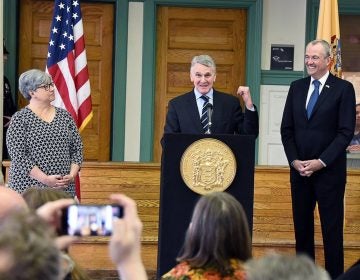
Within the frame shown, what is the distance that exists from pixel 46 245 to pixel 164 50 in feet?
22.5

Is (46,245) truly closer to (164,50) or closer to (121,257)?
(121,257)

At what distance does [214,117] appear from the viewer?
15.9 feet

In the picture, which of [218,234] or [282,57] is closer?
[218,234]

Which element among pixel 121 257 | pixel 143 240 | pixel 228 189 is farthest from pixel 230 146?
pixel 121 257

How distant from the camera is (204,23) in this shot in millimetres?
8250

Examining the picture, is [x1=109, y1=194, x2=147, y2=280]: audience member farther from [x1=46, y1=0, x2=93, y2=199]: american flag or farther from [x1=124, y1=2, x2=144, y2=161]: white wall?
[x1=124, y1=2, x2=144, y2=161]: white wall

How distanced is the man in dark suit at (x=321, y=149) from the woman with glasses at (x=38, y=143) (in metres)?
1.42

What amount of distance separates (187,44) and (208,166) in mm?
3848

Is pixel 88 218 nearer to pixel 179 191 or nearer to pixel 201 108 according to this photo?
pixel 179 191

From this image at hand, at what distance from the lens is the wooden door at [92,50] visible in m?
8.06

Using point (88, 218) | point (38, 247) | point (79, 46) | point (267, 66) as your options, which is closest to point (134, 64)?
point (267, 66)

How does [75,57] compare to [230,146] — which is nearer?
[230,146]

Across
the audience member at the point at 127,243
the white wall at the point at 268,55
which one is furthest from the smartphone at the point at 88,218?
the white wall at the point at 268,55

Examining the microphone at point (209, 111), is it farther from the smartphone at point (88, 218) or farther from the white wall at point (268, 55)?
the white wall at point (268, 55)
